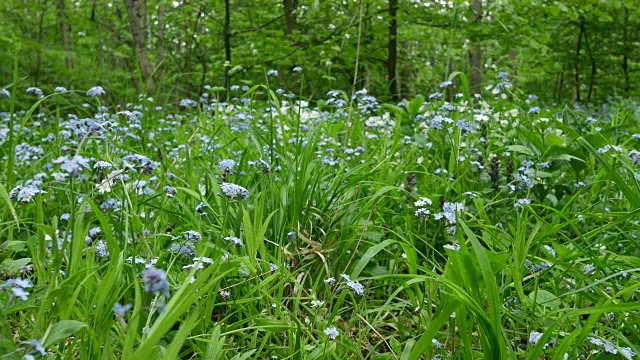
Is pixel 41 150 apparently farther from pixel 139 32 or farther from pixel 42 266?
pixel 139 32

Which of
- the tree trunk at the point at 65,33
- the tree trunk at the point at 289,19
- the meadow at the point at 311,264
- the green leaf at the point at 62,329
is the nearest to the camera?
the green leaf at the point at 62,329

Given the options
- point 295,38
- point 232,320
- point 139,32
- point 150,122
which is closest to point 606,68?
point 295,38

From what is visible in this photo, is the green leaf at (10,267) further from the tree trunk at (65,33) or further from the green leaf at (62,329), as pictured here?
the tree trunk at (65,33)

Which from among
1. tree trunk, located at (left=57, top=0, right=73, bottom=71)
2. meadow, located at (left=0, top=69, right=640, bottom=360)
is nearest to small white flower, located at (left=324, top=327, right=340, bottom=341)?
meadow, located at (left=0, top=69, right=640, bottom=360)

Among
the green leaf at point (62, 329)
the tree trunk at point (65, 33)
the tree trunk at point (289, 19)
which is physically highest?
the green leaf at point (62, 329)

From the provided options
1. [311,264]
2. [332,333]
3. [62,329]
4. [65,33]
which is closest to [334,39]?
[311,264]

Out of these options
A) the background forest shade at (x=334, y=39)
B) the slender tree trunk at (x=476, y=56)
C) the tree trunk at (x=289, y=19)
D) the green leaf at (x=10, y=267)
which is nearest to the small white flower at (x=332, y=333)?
the green leaf at (x=10, y=267)

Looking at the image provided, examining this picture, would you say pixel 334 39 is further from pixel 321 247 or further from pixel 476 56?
pixel 476 56

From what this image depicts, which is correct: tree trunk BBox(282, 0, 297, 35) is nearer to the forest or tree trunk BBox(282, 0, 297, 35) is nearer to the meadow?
the forest

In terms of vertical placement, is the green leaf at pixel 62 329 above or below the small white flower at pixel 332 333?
above

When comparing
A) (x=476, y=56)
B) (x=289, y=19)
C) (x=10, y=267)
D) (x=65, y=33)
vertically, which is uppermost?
(x=10, y=267)

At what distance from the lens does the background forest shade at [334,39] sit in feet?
22.3

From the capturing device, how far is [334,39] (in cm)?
762

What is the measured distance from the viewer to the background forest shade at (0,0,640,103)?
679cm
